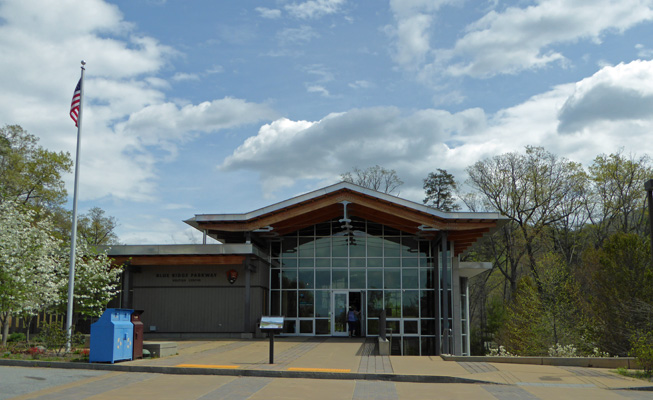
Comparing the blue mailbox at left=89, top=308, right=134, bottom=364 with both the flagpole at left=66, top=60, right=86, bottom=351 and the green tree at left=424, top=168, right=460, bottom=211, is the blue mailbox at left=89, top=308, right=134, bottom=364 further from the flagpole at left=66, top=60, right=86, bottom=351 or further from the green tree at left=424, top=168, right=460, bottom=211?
the green tree at left=424, top=168, right=460, bottom=211

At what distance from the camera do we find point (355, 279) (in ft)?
97.1

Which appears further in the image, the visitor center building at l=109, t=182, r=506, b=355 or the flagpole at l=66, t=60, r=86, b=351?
the visitor center building at l=109, t=182, r=506, b=355

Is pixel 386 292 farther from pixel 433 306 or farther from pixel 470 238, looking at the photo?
Result: pixel 470 238

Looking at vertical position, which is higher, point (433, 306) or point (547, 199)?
point (547, 199)

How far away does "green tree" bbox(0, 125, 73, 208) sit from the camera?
131 feet

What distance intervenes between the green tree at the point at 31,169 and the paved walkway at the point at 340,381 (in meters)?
28.5

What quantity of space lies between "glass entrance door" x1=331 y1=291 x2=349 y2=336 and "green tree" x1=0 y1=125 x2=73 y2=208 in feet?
74.1

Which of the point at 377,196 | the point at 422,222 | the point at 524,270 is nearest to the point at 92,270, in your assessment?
the point at 377,196

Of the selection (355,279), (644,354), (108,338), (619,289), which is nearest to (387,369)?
(644,354)

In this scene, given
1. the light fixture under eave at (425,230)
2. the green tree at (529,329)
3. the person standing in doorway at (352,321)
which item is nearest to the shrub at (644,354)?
the light fixture under eave at (425,230)

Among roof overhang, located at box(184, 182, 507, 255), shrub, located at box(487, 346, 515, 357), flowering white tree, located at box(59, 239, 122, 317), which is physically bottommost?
shrub, located at box(487, 346, 515, 357)

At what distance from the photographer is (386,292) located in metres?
29.4

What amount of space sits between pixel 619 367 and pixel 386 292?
14614 millimetres

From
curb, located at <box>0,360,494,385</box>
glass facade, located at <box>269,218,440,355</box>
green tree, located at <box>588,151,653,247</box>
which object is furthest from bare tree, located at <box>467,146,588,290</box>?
curb, located at <box>0,360,494,385</box>
